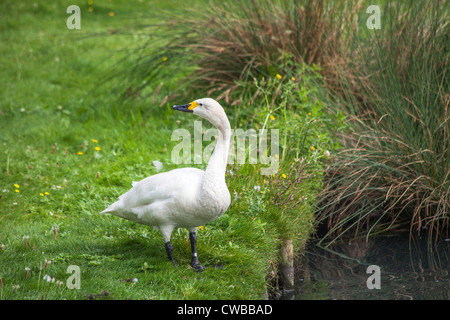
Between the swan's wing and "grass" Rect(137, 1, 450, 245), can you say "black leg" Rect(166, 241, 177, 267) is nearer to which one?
the swan's wing

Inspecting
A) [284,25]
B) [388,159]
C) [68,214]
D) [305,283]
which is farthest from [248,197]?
[284,25]

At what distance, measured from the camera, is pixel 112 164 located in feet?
20.3

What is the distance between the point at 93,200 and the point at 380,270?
109 inches

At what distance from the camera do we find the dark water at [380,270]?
4340 mm

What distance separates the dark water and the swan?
1115mm

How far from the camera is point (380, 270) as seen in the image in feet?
15.5

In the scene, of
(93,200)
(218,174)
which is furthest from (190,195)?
(93,200)

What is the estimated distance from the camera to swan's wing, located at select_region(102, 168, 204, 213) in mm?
3869

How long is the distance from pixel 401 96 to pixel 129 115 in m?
3.73

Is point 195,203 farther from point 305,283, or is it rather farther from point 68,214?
point 68,214

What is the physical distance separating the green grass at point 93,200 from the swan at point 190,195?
343mm

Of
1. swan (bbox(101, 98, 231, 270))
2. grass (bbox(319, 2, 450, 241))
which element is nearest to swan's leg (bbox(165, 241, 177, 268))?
swan (bbox(101, 98, 231, 270))

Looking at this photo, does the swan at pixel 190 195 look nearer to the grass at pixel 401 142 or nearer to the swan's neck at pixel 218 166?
the swan's neck at pixel 218 166

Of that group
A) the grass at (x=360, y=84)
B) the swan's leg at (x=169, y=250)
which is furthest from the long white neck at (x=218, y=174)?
the grass at (x=360, y=84)
